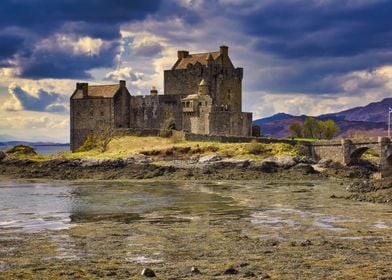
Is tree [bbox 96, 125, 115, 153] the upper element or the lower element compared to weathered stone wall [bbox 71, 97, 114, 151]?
lower

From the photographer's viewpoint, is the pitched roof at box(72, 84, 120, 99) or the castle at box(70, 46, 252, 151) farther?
the pitched roof at box(72, 84, 120, 99)

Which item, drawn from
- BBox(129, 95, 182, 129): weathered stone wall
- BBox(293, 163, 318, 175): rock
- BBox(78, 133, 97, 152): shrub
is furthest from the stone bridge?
BBox(78, 133, 97, 152): shrub

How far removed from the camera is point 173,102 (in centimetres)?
9538

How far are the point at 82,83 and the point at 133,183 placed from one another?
37.4 metres

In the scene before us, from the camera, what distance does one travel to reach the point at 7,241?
2758cm

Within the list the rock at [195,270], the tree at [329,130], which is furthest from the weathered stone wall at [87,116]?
the rock at [195,270]

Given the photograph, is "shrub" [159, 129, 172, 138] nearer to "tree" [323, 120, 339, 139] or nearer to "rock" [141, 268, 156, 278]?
"tree" [323, 120, 339, 139]

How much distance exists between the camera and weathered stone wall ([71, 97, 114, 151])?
317ft

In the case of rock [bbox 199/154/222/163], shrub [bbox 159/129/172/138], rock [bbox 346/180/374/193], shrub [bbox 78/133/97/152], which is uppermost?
shrub [bbox 159/129/172/138]

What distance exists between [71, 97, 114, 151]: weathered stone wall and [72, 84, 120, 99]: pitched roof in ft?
2.50

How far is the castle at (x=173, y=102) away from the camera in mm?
93312

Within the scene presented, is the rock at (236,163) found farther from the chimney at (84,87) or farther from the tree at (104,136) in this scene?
the chimney at (84,87)

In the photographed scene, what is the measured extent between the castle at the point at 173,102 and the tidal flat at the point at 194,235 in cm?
3982

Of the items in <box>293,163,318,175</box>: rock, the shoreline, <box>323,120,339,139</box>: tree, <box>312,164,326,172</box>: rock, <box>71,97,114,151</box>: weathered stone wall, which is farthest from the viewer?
<box>323,120,339,139</box>: tree
